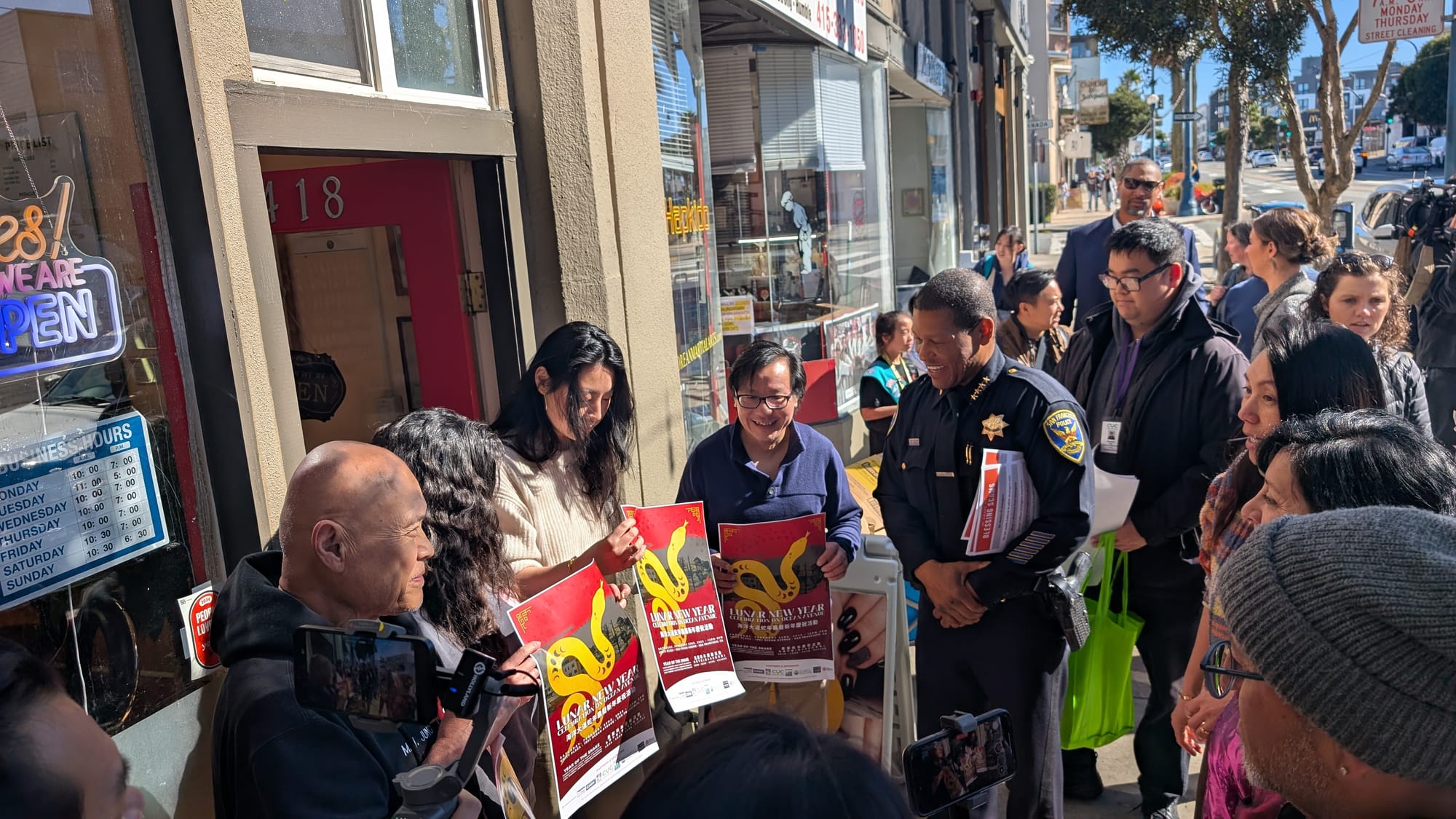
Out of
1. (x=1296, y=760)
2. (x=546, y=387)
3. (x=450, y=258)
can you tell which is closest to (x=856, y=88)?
(x=450, y=258)

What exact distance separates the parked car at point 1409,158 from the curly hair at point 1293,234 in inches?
2227

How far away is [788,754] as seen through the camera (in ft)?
3.54

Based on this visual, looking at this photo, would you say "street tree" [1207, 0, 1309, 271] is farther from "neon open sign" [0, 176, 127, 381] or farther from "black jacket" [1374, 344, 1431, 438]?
"neon open sign" [0, 176, 127, 381]

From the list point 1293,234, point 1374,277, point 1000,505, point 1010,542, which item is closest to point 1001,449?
point 1000,505

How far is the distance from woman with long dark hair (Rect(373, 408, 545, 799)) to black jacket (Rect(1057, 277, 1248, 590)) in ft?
7.58

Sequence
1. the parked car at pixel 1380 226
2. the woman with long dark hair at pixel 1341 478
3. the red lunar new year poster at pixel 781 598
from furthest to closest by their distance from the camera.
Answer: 1. the parked car at pixel 1380 226
2. the red lunar new year poster at pixel 781 598
3. the woman with long dark hair at pixel 1341 478

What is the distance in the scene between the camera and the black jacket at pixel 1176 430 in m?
3.59

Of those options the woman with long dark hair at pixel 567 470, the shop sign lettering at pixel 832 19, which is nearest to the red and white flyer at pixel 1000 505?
the woman with long dark hair at pixel 567 470

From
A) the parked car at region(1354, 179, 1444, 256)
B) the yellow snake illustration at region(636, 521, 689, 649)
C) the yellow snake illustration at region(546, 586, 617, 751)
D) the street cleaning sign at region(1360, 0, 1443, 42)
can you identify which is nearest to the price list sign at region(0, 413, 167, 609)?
the yellow snake illustration at region(546, 586, 617, 751)

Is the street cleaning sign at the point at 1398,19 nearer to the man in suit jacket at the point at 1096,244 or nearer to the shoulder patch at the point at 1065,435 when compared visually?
the man in suit jacket at the point at 1096,244

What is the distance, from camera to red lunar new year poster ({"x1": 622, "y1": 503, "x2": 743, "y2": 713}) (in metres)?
3.20

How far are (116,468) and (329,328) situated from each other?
2263 mm

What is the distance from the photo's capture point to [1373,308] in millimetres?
4195

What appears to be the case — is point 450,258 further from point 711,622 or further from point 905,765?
point 905,765
